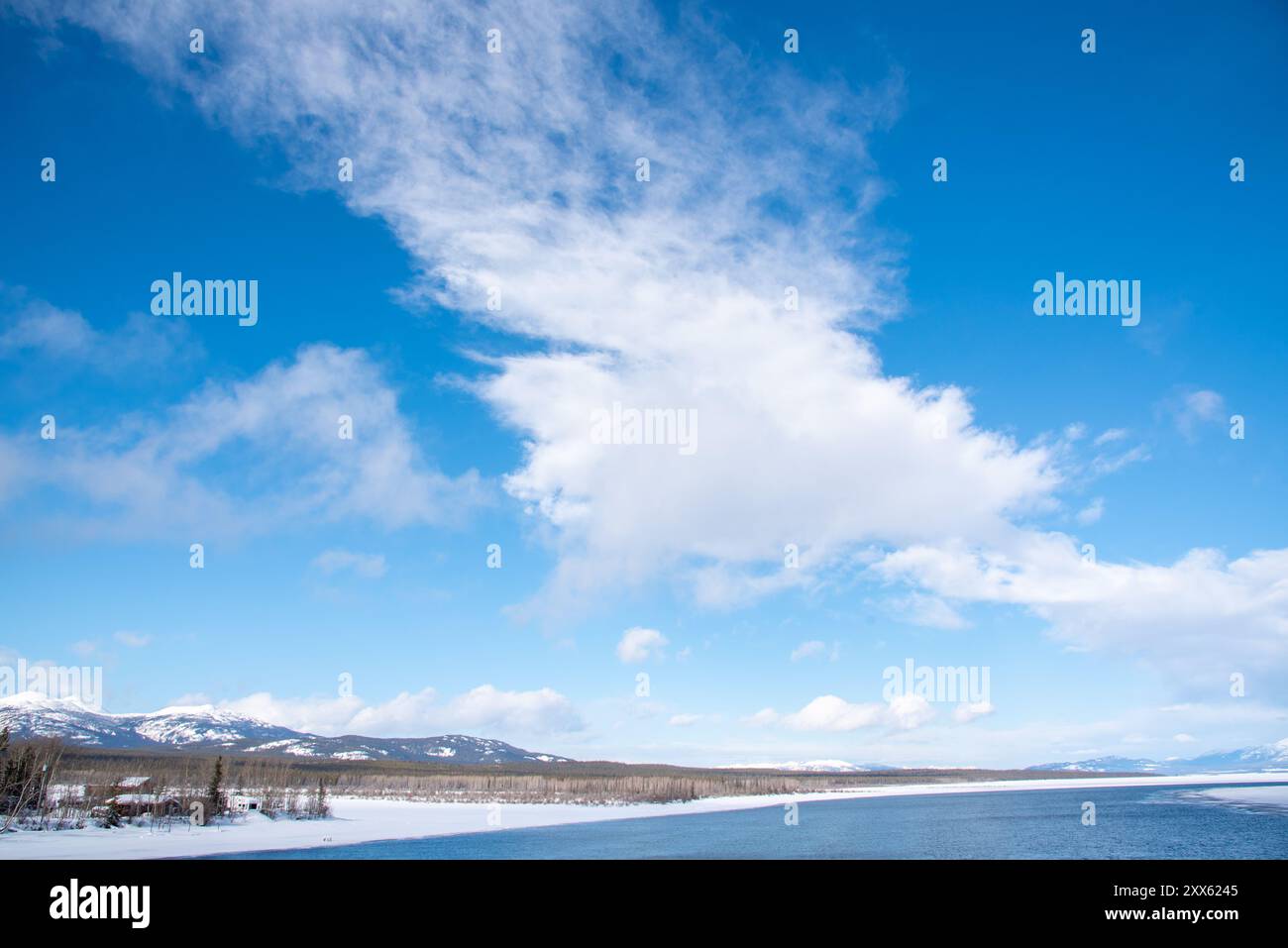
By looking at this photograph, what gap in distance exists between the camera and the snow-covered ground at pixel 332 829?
130ft

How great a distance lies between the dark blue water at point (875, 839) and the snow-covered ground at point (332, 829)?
4.36m

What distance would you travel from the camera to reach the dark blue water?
4375 cm

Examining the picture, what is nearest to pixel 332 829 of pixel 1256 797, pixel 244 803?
pixel 244 803

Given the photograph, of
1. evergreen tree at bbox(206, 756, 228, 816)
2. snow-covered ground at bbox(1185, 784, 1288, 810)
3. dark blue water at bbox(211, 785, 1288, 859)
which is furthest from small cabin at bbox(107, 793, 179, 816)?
snow-covered ground at bbox(1185, 784, 1288, 810)

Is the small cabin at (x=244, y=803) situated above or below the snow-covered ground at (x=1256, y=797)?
above

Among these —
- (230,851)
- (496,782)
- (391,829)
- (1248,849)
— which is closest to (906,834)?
(1248,849)

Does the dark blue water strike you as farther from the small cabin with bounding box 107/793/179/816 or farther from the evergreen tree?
the evergreen tree

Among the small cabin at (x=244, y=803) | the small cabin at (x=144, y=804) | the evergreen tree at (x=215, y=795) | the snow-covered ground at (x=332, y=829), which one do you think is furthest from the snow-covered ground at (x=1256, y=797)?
the small cabin at (x=144, y=804)

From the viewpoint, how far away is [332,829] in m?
59.0

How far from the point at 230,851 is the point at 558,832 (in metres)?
25.5

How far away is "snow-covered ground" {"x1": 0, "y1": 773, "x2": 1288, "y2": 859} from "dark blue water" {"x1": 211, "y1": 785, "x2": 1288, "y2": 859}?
4.36 metres

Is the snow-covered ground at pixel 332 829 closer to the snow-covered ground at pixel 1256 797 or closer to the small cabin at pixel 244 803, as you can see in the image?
the small cabin at pixel 244 803

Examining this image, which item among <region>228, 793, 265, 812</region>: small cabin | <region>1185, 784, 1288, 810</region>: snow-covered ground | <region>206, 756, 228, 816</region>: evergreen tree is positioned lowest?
<region>1185, 784, 1288, 810</region>: snow-covered ground
